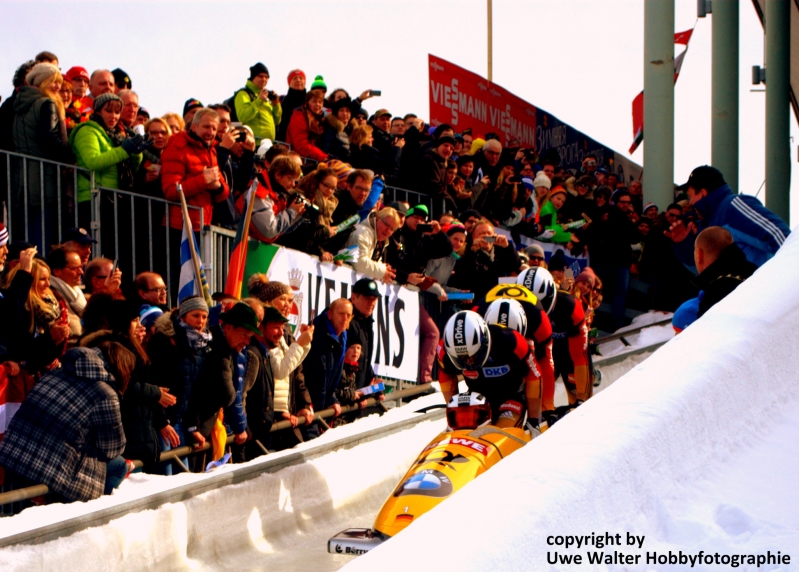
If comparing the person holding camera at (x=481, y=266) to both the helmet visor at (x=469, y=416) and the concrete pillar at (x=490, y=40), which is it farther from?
the concrete pillar at (x=490, y=40)

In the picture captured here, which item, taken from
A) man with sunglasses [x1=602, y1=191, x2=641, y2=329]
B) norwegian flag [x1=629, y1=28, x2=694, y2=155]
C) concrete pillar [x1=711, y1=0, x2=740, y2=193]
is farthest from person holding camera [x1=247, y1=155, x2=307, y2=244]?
concrete pillar [x1=711, y1=0, x2=740, y2=193]

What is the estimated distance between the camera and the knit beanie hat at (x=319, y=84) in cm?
957

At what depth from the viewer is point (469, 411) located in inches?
228

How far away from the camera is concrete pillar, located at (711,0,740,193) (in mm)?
18672

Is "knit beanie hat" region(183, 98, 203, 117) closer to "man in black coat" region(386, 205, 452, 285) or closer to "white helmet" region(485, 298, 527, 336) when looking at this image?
"man in black coat" region(386, 205, 452, 285)

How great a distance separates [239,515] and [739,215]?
3.76 meters

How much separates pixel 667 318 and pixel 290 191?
6375 mm

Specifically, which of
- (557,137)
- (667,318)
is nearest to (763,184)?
(557,137)

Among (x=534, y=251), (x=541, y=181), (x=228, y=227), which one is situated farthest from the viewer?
(x=541, y=181)

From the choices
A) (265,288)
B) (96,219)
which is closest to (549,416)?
(265,288)

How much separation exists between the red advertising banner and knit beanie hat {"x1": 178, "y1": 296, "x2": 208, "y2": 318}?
27.3 ft

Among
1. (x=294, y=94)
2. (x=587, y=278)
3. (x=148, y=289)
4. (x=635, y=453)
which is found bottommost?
(x=635, y=453)

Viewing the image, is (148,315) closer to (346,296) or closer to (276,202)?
(276,202)

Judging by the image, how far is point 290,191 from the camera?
7.44 metres
